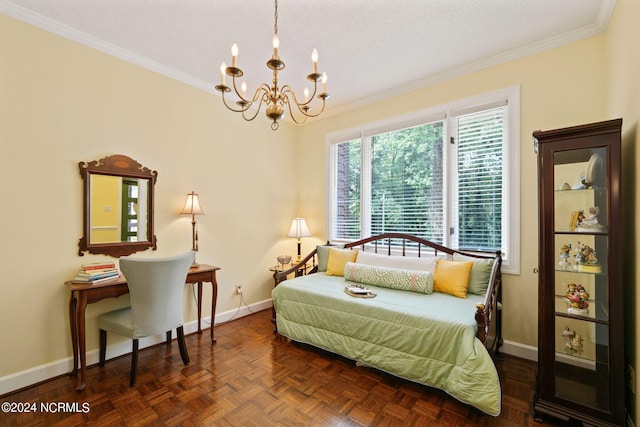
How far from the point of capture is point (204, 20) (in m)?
2.17

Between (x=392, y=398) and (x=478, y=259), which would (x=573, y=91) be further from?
(x=392, y=398)

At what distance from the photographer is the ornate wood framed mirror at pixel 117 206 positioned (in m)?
2.42

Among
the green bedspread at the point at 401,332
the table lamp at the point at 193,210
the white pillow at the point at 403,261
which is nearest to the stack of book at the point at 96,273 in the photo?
the table lamp at the point at 193,210

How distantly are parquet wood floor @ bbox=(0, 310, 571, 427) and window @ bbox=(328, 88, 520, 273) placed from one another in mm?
1231

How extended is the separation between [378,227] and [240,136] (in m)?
2.06

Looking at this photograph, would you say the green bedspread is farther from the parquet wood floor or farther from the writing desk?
the writing desk

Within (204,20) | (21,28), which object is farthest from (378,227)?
(21,28)

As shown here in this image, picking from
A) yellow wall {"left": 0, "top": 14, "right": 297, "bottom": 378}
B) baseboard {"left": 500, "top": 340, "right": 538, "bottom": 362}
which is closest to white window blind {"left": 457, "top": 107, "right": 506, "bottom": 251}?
baseboard {"left": 500, "top": 340, "right": 538, "bottom": 362}

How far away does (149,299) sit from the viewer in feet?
7.09

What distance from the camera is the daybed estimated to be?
1.82m

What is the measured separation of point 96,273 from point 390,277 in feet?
8.13

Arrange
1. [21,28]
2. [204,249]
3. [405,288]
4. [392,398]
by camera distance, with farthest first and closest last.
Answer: [204,249] → [405,288] → [21,28] → [392,398]

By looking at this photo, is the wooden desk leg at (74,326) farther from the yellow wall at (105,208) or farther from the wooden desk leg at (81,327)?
the yellow wall at (105,208)

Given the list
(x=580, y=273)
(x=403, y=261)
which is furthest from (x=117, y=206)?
(x=580, y=273)
